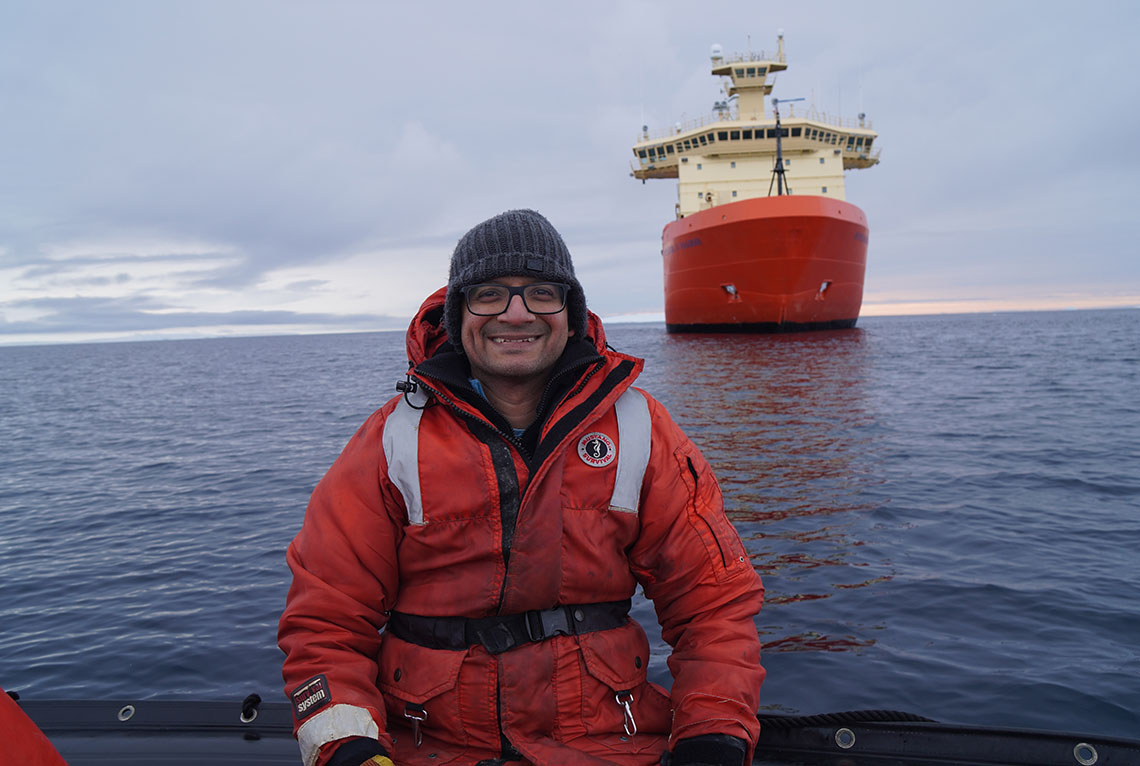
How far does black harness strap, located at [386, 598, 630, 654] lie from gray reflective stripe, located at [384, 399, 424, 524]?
1.00 feet

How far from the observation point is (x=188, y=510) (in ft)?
25.9

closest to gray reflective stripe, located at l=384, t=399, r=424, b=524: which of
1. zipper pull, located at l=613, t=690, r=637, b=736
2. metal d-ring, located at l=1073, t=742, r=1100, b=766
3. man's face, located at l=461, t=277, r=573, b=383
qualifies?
man's face, located at l=461, t=277, r=573, b=383

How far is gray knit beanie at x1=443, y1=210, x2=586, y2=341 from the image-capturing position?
2.08m

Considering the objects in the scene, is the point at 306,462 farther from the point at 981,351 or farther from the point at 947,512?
the point at 981,351

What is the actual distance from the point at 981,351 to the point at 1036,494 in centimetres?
2476

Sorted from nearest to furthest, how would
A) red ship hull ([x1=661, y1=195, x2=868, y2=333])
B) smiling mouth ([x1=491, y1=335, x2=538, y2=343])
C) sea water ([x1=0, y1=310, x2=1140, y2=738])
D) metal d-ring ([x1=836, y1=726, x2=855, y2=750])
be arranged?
smiling mouth ([x1=491, y1=335, x2=538, y2=343]) < metal d-ring ([x1=836, y1=726, x2=855, y2=750]) < sea water ([x1=0, y1=310, x2=1140, y2=738]) < red ship hull ([x1=661, y1=195, x2=868, y2=333])

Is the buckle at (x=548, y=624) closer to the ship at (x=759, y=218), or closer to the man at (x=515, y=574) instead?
the man at (x=515, y=574)

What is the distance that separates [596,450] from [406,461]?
51 centimetres

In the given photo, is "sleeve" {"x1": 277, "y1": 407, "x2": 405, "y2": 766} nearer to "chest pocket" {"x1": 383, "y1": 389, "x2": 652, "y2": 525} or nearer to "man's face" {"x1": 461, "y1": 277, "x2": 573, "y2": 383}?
"chest pocket" {"x1": 383, "y1": 389, "x2": 652, "y2": 525}

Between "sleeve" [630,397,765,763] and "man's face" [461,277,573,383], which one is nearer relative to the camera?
"sleeve" [630,397,765,763]

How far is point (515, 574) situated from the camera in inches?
76.4

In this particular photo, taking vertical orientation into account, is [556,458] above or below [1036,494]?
above

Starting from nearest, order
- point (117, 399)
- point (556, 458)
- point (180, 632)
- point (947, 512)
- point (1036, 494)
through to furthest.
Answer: point (556, 458) → point (180, 632) → point (947, 512) → point (1036, 494) → point (117, 399)

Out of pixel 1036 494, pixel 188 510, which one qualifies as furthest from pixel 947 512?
pixel 188 510
